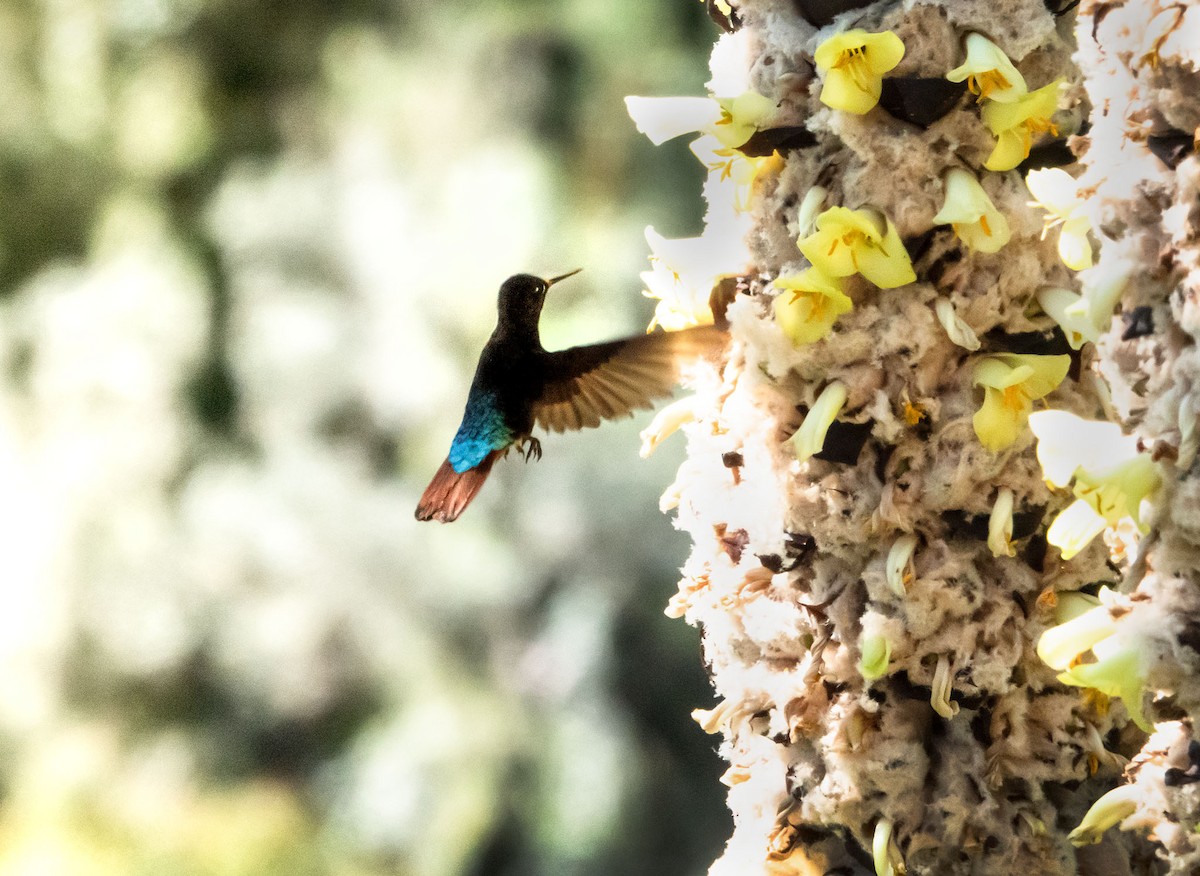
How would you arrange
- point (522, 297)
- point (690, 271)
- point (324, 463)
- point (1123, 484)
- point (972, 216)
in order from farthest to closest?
point (324, 463), point (522, 297), point (690, 271), point (972, 216), point (1123, 484)

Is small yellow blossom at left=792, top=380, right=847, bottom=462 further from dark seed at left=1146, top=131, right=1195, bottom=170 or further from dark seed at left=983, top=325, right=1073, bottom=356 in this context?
dark seed at left=1146, top=131, right=1195, bottom=170

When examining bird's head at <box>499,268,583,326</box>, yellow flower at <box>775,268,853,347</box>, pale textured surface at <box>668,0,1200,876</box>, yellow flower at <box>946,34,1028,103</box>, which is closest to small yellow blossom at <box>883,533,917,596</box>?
pale textured surface at <box>668,0,1200,876</box>

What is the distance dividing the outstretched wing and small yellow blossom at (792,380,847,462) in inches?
3.1

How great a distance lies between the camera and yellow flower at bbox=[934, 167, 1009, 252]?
563 mm

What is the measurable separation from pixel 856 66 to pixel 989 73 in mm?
62

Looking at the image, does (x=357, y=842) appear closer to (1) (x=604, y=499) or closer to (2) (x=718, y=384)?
(1) (x=604, y=499)

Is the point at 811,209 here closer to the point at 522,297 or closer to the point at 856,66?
the point at 856,66

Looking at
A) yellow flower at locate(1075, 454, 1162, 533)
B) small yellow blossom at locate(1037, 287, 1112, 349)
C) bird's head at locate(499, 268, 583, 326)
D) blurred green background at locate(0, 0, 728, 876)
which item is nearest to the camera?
yellow flower at locate(1075, 454, 1162, 533)

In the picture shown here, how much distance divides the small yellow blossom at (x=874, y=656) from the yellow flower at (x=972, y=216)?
0.63ft

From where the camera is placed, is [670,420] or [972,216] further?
[670,420]

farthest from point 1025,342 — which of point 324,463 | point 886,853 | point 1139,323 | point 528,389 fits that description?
point 324,463

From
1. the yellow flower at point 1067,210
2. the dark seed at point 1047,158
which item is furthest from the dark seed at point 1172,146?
the dark seed at point 1047,158

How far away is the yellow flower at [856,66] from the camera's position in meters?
0.56

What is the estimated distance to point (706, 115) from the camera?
65cm
